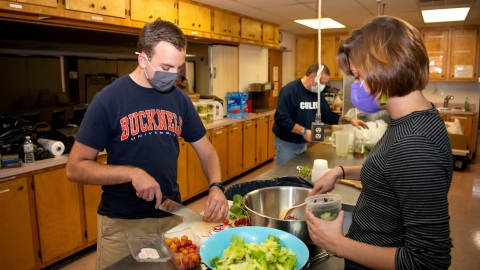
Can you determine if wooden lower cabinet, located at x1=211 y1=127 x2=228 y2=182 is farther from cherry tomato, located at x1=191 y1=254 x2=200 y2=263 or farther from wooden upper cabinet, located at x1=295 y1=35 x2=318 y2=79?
wooden upper cabinet, located at x1=295 y1=35 x2=318 y2=79

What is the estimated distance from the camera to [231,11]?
4969mm

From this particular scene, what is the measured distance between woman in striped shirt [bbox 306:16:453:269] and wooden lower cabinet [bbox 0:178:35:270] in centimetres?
233

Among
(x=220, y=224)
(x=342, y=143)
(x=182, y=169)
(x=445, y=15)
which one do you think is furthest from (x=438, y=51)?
(x=220, y=224)

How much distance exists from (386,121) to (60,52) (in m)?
3.43

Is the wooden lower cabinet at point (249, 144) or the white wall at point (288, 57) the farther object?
the white wall at point (288, 57)

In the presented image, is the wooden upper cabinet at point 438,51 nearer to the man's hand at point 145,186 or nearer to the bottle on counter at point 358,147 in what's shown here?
the bottle on counter at point 358,147

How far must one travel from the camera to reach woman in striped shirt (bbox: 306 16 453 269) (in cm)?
88

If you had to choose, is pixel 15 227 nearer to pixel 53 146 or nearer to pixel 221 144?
pixel 53 146

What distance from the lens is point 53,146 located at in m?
2.82

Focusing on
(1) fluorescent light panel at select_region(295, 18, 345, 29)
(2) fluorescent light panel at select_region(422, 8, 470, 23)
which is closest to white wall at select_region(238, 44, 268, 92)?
(1) fluorescent light panel at select_region(295, 18, 345, 29)

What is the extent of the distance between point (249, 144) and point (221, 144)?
0.82m

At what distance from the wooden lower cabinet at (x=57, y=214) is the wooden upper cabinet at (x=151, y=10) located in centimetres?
163

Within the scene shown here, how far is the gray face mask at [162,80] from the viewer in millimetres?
1648

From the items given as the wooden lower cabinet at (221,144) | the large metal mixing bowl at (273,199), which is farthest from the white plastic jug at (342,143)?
the wooden lower cabinet at (221,144)
